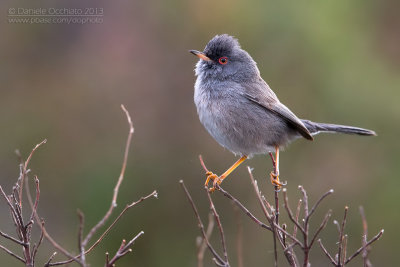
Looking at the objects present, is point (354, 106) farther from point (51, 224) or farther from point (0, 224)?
point (0, 224)

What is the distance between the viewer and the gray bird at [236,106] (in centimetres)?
Answer: 521

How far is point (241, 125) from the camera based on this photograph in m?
5.27

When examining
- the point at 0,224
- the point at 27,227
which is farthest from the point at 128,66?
the point at 27,227

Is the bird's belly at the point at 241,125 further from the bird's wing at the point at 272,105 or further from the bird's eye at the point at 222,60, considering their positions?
the bird's eye at the point at 222,60

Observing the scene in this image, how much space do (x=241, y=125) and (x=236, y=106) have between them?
0.18 meters

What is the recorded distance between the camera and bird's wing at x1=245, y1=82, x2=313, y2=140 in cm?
544

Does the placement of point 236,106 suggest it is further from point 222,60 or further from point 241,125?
point 222,60

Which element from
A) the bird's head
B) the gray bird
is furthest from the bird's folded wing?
the bird's head
